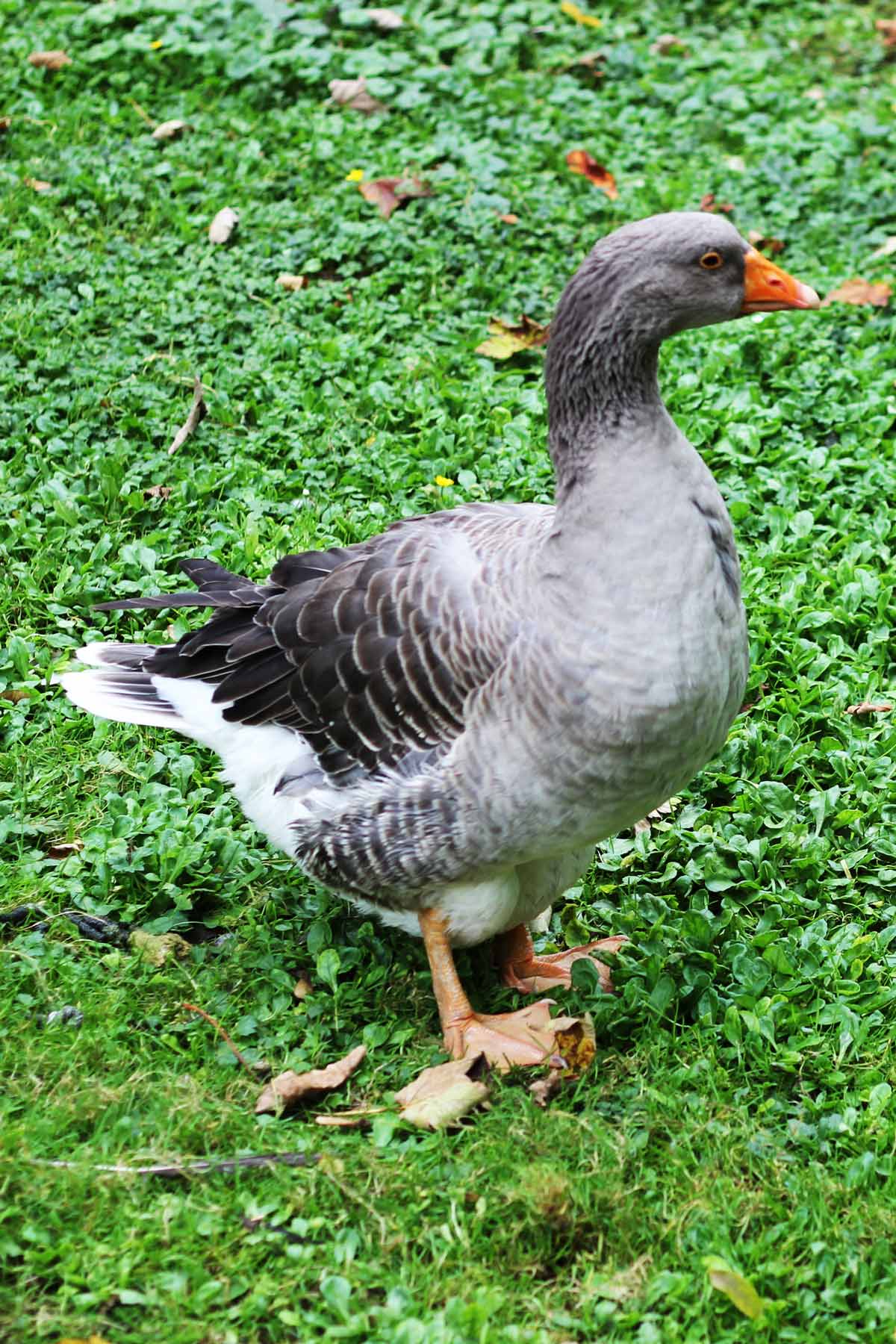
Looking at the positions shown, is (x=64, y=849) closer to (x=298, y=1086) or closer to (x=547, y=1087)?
(x=298, y=1086)

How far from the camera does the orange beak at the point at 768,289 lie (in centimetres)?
339

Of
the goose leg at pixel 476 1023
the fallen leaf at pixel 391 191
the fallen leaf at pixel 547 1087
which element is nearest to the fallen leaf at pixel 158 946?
the goose leg at pixel 476 1023

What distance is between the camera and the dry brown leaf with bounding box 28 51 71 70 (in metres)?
7.47

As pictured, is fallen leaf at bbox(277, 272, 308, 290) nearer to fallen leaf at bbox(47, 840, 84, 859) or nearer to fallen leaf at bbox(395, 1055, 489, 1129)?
fallen leaf at bbox(47, 840, 84, 859)

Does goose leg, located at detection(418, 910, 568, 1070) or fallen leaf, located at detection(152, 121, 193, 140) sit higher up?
fallen leaf, located at detection(152, 121, 193, 140)

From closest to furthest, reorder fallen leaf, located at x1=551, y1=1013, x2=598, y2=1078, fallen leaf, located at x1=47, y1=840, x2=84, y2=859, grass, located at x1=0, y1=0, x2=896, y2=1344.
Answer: grass, located at x1=0, y1=0, x2=896, y2=1344
fallen leaf, located at x1=551, y1=1013, x2=598, y2=1078
fallen leaf, located at x1=47, y1=840, x2=84, y2=859

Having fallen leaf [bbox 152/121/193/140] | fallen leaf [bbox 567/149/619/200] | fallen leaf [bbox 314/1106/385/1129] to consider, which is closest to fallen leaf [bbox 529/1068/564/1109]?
fallen leaf [bbox 314/1106/385/1129]

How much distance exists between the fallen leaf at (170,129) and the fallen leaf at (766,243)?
2.80 metres

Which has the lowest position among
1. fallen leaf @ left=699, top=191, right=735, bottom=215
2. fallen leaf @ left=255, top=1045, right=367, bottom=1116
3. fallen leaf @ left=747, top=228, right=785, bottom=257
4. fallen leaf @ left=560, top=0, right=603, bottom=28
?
fallen leaf @ left=255, top=1045, right=367, bottom=1116

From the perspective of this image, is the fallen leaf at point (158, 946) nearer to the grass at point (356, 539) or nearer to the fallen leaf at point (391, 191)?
the grass at point (356, 539)

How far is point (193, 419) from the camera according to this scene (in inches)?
224

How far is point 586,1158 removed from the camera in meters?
3.28

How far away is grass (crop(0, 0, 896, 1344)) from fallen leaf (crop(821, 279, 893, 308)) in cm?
10

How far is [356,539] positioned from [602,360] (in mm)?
2022
